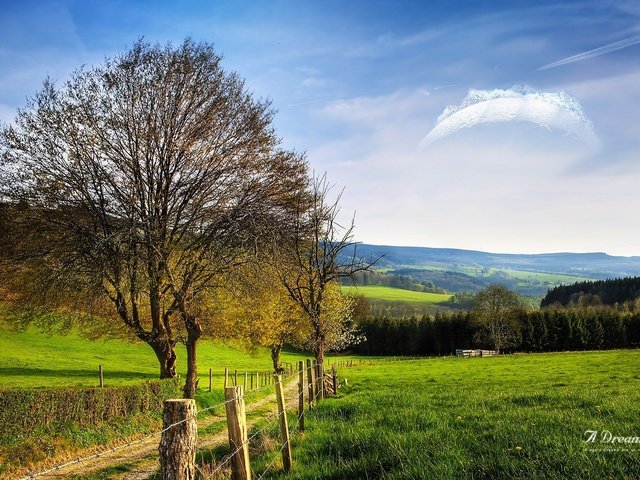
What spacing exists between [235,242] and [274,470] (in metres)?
12.6

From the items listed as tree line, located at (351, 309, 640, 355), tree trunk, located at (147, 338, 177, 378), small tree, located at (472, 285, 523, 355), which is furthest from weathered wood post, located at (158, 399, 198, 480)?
tree line, located at (351, 309, 640, 355)

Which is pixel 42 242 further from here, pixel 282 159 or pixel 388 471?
pixel 388 471

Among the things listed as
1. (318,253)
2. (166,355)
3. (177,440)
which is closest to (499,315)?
(318,253)

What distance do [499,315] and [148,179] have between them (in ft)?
243

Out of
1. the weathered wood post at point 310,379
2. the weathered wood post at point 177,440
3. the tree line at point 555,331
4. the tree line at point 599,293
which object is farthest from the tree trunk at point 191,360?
the tree line at point 599,293

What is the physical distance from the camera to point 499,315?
8094cm

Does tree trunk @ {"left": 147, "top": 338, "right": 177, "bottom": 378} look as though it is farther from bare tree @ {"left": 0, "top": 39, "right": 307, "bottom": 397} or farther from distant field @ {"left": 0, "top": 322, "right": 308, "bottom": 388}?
distant field @ {"left": 0, "top": 322, "right": 308, "bottom": 388}

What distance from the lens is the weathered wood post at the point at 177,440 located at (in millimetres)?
5066

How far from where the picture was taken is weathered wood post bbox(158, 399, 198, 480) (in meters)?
5.07

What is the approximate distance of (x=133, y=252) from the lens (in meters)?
18.0

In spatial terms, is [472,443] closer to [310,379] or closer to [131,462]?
[310,379]

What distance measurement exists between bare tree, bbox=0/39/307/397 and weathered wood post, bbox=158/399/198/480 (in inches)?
496

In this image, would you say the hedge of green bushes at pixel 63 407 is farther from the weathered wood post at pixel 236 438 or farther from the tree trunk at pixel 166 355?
the weathered wood post at pixel 236 438

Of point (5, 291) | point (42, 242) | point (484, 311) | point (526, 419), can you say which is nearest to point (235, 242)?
point (42, 242)
